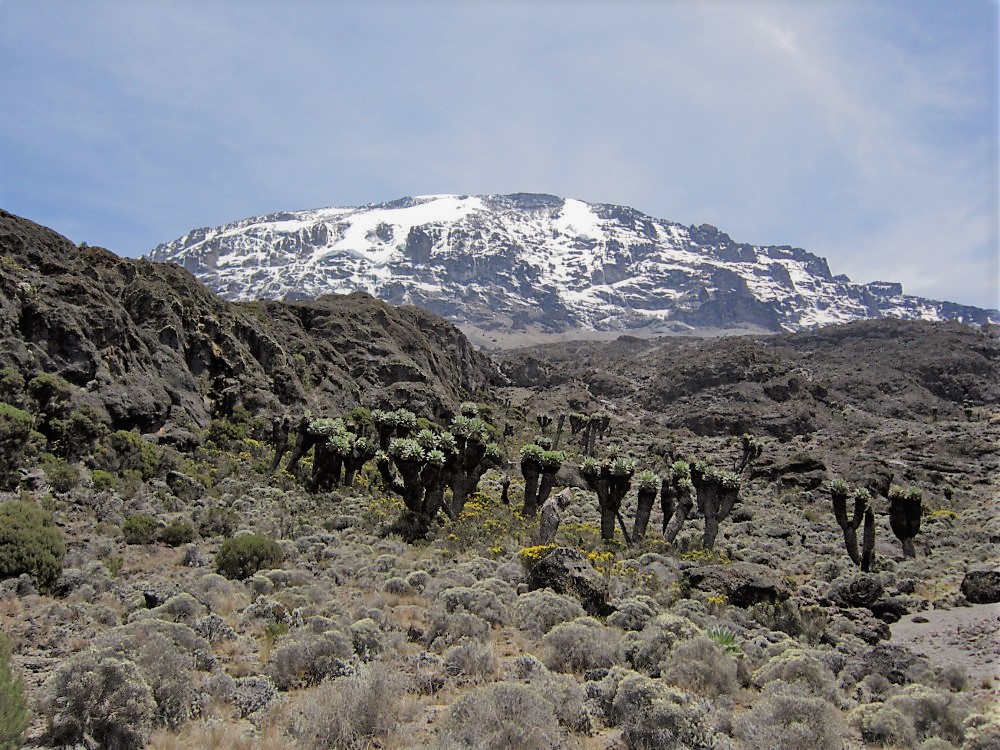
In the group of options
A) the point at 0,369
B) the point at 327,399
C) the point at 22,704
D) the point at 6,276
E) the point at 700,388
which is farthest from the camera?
the point at 700,388

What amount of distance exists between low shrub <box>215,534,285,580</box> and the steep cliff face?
50.7ft

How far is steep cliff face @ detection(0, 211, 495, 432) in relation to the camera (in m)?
26.5

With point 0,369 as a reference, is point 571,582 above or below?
below

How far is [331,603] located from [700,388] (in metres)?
106

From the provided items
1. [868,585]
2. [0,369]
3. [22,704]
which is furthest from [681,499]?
[0,369]

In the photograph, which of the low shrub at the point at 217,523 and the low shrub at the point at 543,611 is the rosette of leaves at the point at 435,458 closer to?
the low shrub at the point at 217,523

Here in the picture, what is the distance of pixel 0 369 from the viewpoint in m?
22.4

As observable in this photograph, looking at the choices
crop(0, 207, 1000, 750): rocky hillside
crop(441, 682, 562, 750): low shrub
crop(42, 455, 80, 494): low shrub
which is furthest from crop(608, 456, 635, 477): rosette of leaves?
crop(42, 455, 80, 494): low shrub

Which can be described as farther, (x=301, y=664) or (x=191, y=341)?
(x=191, y=341)

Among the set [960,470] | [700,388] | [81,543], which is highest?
[700,388]

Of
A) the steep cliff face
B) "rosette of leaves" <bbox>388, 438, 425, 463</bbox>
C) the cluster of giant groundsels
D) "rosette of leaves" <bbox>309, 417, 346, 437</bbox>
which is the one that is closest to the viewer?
"rosette of leaves" <bbox>388, 438, 425, 463</bbox>

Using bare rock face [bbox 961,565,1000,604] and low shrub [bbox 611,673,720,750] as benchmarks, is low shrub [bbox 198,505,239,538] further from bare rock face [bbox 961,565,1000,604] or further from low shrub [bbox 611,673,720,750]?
bare rock face [bbox 961,565,1000,604]

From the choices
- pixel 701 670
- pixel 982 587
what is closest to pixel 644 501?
pixel 982 587

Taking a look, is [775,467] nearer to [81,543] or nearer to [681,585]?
[681,585]
